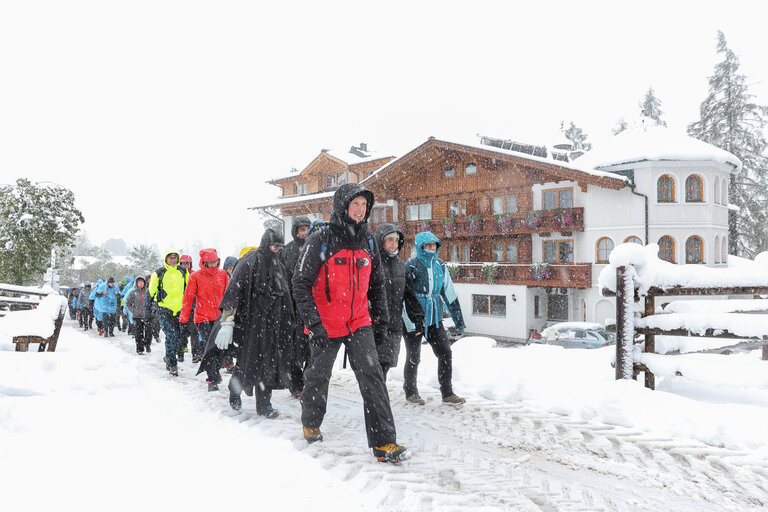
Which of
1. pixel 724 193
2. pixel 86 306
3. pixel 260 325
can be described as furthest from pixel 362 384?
pixel 724 193

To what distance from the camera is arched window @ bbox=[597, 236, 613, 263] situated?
25234mm

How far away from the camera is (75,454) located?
3.59 metres

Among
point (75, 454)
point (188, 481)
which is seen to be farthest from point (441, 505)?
point (75, 454)

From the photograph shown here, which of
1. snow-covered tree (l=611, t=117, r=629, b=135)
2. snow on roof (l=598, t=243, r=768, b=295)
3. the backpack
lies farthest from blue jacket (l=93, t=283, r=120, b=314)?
snow-covered tree (l=611, t=117, r=629, b=135)

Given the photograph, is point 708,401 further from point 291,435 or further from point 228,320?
point 228,320

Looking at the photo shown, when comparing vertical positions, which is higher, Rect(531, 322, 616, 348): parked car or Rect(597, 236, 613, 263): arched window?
Rect(597, 236, 613, 263): arched window

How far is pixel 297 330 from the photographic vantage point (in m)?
5.70

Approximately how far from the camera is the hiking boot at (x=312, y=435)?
4.23 metres

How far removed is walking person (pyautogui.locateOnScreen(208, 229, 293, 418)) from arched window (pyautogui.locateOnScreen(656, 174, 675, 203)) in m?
23.9

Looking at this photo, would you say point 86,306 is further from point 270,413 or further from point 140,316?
point 270,413

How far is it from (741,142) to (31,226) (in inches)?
1520

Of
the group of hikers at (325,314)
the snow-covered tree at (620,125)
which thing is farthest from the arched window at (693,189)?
the snow-covered tree at (620,125)

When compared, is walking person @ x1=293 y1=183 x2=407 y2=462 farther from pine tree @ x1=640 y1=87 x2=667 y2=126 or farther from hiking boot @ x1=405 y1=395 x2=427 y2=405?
pine tree @ x1=640 y1=87 x2=667 y2=126

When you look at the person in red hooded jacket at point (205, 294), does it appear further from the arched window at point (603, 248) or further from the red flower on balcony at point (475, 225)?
the red flower on balcony at point (475, 225)
